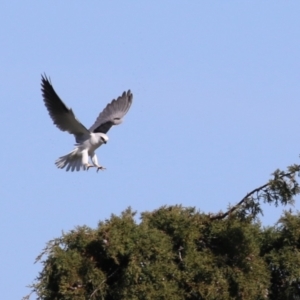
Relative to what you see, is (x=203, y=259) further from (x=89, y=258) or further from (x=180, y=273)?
(x=89, y=258)

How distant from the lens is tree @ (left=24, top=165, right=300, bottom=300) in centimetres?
580

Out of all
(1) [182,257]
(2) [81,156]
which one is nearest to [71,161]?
(2) [81,156]

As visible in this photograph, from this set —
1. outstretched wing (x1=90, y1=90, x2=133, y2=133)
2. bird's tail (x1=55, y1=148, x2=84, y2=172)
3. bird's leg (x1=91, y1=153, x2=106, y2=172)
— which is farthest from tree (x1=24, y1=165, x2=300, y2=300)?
outstretched wing (x1=90, y1=90, x2=133, y2=133)

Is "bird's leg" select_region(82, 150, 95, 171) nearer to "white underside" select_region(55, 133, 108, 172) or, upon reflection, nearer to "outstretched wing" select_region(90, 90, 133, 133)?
"white underside" select_region(55, 133, 108, 172)

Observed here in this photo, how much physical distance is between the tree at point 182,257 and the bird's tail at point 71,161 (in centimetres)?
531

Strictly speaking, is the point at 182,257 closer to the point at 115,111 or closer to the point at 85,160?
the point at 85,160

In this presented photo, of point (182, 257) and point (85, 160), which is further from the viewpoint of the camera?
point (85, 160)

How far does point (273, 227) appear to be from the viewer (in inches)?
247

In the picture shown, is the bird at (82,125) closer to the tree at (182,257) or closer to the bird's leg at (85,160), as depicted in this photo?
the bird's leg at (85,160)

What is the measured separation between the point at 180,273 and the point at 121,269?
39 centimetres

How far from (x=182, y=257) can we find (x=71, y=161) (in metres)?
5.57

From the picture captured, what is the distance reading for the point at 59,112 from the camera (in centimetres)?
1102

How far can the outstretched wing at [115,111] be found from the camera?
11.9 meters

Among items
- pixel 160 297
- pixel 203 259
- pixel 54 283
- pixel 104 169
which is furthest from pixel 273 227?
pixel 104 169
